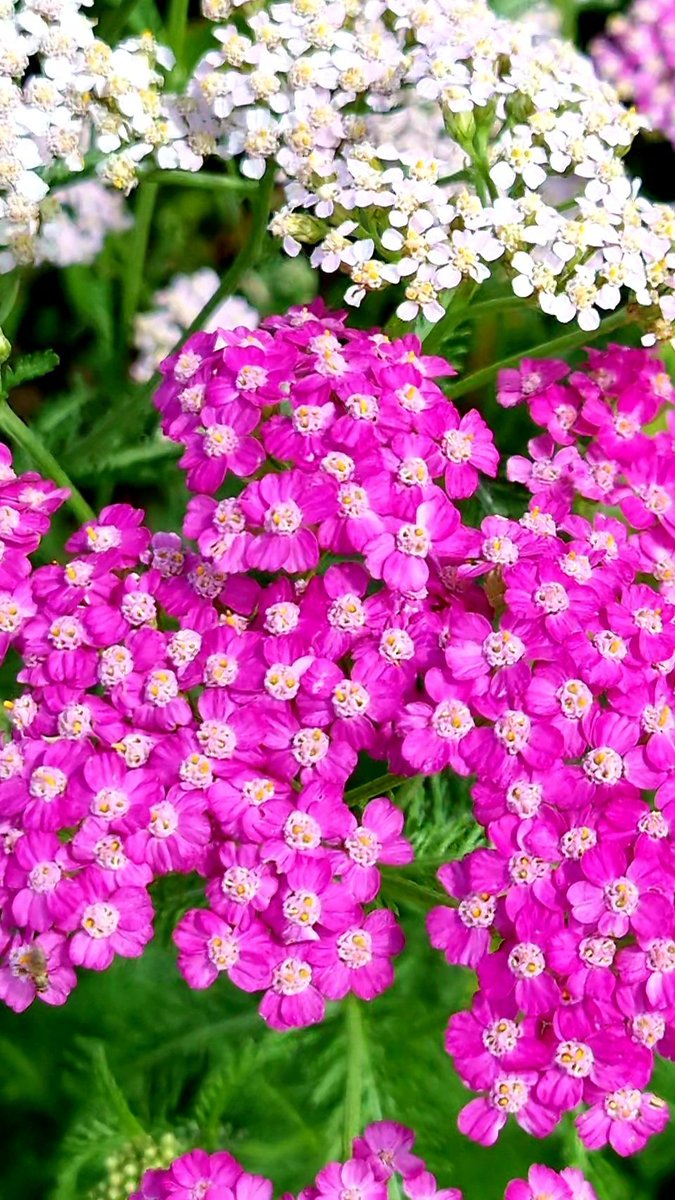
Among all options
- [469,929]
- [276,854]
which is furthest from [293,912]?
[469,929]

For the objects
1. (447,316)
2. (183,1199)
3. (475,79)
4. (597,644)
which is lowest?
(183,1199)

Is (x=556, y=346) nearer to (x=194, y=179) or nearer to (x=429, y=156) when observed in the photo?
(x=429, y=156)

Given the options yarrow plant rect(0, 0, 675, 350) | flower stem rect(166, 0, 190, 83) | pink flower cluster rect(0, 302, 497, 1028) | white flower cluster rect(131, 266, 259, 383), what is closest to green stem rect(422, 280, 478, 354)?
yarrow plant rect(0, 0, 675, 350)

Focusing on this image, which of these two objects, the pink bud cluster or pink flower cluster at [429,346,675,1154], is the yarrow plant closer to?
the pink bud cluster

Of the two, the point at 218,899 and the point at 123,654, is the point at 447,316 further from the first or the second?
the point at 218,899

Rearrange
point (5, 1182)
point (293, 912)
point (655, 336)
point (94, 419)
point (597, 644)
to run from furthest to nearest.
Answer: point (94, 419)
point (5, 1182)
point (655, 336)
point (597, 644)
point (293, 912)

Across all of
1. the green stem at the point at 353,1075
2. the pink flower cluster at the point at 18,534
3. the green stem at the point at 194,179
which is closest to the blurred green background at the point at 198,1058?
the green stem at the point at 353,1075

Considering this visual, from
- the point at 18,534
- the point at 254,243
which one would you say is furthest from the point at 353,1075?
the point at 254,243
